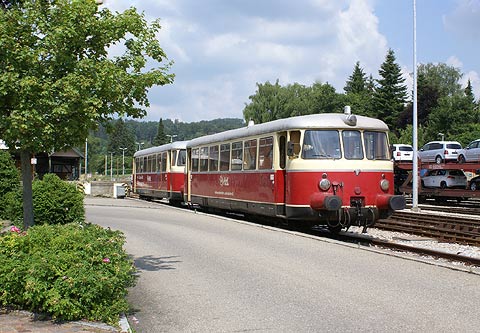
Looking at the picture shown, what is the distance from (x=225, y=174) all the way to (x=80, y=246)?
1299cm

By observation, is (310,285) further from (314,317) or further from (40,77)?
(40,77)

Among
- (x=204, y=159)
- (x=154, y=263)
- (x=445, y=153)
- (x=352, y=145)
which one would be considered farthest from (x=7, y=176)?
(x=445, y=153)

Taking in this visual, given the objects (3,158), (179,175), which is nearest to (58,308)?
(3,158)

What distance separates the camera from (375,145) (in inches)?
599

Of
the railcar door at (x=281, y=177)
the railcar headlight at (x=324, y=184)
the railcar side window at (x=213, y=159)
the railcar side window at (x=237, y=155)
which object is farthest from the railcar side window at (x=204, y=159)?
the railcar headlight at (x=324, y=184)

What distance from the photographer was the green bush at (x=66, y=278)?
6.02 meters

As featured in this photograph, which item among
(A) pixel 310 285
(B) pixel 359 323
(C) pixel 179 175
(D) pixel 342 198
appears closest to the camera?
(B) pixel 359 323

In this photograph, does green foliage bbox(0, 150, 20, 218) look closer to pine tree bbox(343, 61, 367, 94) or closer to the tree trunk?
the tree trunk

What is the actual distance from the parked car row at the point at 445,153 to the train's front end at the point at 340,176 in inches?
699

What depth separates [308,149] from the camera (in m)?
14.7

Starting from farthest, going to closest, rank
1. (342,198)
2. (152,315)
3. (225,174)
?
(225,174)
(342,198)
(152,315)

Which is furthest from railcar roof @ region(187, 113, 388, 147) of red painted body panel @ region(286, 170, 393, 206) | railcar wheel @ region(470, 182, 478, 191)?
railcar wheel @ region(470, 182, 478, 191)

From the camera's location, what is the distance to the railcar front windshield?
1467 cm

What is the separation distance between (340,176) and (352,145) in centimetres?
95
